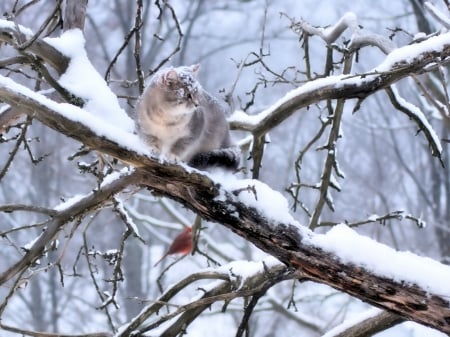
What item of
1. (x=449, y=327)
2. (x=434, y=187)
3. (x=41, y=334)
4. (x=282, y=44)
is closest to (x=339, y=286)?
(x=449, y=327)

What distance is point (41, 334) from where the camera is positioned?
2.15m

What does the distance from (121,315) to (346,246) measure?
6.20 meters

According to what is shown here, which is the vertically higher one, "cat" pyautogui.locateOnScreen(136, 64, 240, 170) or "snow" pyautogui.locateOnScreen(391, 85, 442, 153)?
"snow" pyautogui.locateOnScreen(391, 85, 442, 153)

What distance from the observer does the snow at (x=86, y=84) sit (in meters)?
2.21

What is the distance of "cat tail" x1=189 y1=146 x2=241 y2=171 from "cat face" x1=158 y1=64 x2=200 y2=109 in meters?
0.24

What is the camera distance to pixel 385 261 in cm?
175

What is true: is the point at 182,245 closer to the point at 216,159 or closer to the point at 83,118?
the point at 216,159

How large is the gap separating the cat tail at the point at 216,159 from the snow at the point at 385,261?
1.38ft

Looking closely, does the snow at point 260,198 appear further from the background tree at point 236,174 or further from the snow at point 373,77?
the snow at point 373,77

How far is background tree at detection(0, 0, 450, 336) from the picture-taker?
180cm

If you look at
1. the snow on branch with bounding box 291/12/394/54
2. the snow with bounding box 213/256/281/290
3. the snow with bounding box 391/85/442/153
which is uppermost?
the snow on branch with bounding box 291/12/394/54

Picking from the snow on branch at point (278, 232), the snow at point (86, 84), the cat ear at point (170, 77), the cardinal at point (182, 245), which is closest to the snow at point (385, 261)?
the snow on branch at point (278, 232)

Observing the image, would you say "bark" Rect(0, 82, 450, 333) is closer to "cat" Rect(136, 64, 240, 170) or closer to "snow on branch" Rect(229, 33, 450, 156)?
"cat" Rect(136, 64, 240, 170)

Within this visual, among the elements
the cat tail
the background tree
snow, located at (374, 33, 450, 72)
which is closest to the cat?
the cat tail
